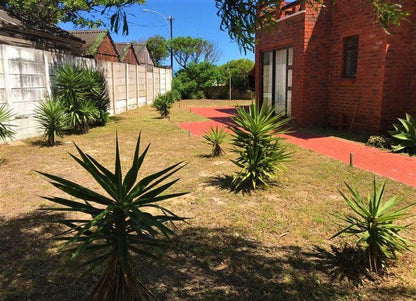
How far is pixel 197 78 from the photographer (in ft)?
109

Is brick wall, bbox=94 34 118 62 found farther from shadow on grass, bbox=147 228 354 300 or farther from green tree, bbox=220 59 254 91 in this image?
shadow on grass, bbox=147 228 354 300

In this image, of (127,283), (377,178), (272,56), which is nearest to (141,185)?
(127,283)

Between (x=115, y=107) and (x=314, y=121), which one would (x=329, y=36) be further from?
(x=115, y=107)

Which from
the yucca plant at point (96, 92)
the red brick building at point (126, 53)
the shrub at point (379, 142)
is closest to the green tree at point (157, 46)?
the red brick building at point (126, 53)

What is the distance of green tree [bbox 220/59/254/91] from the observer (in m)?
32.2

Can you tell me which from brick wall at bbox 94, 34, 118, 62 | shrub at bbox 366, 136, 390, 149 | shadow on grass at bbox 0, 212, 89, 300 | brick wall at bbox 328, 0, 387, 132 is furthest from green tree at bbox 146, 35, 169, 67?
shadow on grass at bbox 0, 212, 89, 300

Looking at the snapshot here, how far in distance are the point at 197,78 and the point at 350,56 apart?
23840mm

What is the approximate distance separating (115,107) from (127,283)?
14872mm

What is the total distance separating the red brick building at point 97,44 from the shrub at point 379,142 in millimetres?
24376

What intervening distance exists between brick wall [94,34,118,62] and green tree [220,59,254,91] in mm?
10732

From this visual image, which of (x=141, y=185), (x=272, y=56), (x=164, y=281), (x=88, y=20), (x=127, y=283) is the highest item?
(x=88, y=20)

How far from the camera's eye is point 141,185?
221cm

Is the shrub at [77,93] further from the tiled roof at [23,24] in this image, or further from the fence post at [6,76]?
the tiled roof at [23,24]

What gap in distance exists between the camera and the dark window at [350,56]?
10.1 m
